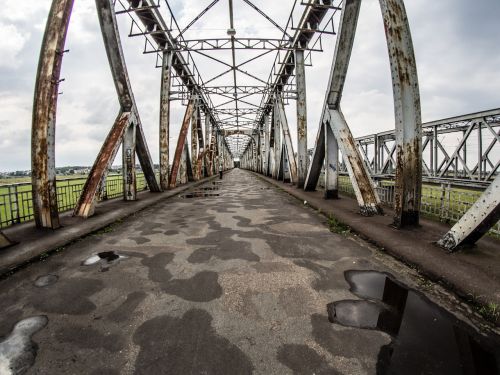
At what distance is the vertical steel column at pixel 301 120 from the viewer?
1364 centimetres

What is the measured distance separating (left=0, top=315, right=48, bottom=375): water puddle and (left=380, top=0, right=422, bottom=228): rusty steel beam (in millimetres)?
5509

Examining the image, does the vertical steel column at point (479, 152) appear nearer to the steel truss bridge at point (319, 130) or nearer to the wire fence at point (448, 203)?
the steel truss bridge at point (319, 130)

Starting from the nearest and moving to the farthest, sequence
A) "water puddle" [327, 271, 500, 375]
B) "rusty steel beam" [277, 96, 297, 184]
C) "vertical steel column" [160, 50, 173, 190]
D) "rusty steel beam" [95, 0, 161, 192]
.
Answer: "water puddle" [327, 271, 500, 375]
"rusty steel beam" [95, 0, 161, 192]
"vertical steel column" [160, 50, 173, 190]
"rusty steel beam" [277, 96, 297, 184]

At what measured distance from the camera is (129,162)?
952cm

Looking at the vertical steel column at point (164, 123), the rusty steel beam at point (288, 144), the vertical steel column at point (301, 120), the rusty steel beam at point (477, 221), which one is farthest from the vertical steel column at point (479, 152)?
the vertical steel column at point (164, 123)

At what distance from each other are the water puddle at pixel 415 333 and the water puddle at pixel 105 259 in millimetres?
3052

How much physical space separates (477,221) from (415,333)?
7.00 ft

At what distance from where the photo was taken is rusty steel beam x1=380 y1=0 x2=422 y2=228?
4.87 meters

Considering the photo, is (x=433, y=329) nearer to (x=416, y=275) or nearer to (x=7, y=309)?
(x=416, y=275)

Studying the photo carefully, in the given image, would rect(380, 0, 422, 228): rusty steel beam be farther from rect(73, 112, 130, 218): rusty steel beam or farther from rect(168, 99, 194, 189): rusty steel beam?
rect(168, 99, 194, 189): rusty steel beam

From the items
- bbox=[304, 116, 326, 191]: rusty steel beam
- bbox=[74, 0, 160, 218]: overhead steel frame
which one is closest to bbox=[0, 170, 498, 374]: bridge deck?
bbox=[74, 0, 160, 218]: overhead steel frame

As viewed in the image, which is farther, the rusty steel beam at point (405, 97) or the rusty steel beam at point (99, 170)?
the rusty steel beam at point (99, 170)

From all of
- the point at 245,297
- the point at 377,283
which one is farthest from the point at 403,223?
the point at 245,297

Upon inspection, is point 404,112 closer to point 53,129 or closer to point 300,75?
point 53,129
